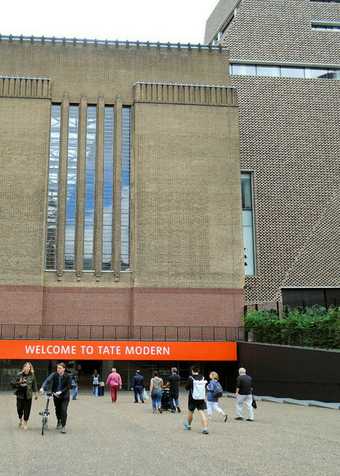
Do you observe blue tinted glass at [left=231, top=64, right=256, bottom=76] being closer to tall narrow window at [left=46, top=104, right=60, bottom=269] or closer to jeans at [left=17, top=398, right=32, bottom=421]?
tall narrow window at [left=46, top=104, right=60, bottom=269]

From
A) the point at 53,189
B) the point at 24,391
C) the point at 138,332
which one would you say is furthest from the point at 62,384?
the point at 53,189

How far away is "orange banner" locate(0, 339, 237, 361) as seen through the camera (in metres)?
32.3

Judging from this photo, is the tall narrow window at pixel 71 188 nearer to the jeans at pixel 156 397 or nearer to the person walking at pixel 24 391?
the jeans at pixel 156 397

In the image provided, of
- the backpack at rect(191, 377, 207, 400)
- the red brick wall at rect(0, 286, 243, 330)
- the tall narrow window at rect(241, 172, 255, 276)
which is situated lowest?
the backpack at rect(191, 377, 207, 400)

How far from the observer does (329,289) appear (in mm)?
39188

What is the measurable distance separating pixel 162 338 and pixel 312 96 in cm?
2101

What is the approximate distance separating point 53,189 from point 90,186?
7.69 ft

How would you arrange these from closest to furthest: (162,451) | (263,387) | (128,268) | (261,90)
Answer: (162,451), (263,387), (128,268), (261,90)

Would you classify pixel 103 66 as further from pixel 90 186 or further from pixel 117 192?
pixel 117 192

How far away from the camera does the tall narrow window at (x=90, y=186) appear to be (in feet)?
120

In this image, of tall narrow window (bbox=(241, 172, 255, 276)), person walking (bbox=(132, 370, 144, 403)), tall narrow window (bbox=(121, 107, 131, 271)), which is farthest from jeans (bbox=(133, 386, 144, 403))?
tall narrow window (bbox=(241, 172, 255, 276))

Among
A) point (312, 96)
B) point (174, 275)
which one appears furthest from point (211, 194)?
point (312, 96)

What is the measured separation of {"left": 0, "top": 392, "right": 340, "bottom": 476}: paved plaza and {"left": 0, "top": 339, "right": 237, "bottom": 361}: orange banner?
16582 millimetres

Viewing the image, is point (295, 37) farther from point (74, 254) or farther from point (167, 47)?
point (74, 254)
